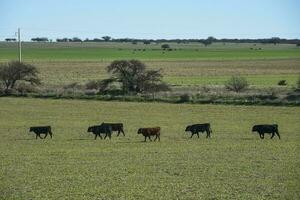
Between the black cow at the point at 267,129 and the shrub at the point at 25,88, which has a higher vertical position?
the black cow at the point at 267,129

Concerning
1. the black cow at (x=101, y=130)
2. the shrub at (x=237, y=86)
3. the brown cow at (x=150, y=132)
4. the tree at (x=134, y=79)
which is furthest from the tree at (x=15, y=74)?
the brown cow at (x=150, y=132)

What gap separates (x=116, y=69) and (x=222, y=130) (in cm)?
3692

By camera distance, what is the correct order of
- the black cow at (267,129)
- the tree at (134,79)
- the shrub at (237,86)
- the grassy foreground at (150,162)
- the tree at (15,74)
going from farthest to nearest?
the tree at (15,74)
the shrub at (237,86)
the tree at (134,79)
the black cow at (267,129)
the grassy foreground at (150,162)

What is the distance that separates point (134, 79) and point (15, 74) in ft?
52.3

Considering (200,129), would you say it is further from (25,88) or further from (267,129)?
(25,88)

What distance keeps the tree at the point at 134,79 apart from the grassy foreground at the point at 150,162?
23521 millimetres

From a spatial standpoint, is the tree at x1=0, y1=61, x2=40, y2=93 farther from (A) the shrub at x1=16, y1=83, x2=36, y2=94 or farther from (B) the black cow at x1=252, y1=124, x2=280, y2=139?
(B) the black cow at x1=252, y1=124, x2=280, y2=139

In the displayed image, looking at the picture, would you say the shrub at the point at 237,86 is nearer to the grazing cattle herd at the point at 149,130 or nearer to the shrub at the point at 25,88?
the shrub at the point at 25,88

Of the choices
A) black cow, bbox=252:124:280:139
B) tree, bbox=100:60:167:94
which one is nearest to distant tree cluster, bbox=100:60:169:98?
tree, bbox=100:60:167:94

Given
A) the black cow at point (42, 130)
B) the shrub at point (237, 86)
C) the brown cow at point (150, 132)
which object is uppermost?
the brown cow at point (150, 132)

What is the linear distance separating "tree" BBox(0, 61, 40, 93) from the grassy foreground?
28.9m

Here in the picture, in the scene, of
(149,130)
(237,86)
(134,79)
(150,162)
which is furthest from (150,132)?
(237,86)

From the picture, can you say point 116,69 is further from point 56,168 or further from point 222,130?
point 56,168

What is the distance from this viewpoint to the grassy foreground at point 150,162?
64.8ft
